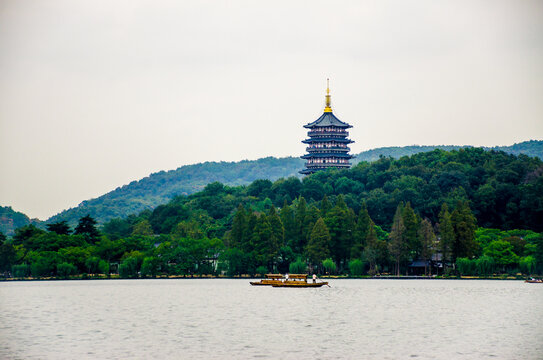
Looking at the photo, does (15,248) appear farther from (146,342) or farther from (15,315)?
(146,342)

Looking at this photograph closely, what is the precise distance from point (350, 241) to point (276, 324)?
38.8m

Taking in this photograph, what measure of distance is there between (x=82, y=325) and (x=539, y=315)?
68.1 feet

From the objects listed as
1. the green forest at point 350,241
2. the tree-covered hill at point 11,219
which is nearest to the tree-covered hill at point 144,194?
the tree-covered hill at point 11,219

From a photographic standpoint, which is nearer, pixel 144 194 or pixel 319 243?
pixel 319 243

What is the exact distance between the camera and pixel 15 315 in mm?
36781

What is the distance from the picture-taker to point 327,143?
105938 millimetres

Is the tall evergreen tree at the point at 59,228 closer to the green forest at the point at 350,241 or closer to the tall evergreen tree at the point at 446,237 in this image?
the green forest at the point at 350,241

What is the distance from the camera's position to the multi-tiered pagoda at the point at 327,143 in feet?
343

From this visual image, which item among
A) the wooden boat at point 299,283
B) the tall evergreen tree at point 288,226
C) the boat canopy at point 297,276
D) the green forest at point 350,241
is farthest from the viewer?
the tall evergreen tree at point 288,226

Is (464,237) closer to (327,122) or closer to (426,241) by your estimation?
(426,241)

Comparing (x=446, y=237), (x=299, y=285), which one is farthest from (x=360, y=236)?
(x=299, y=285)

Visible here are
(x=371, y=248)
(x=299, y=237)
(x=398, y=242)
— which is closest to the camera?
(x=398, y=242)

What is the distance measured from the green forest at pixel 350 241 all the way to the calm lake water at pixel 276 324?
51.5 feet

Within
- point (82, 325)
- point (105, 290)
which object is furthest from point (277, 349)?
point (105, 290)
